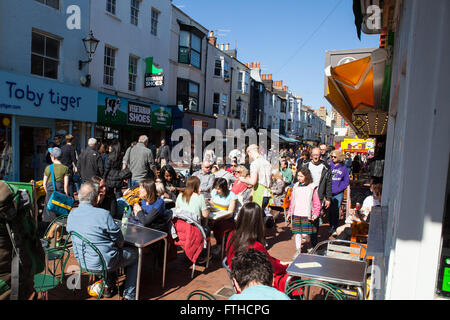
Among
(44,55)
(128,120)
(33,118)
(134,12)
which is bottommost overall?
(33,118)

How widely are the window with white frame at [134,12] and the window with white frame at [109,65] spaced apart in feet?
6.70

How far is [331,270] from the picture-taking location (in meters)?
3.04

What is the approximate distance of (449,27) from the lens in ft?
5.48

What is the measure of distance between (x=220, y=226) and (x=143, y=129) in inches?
468

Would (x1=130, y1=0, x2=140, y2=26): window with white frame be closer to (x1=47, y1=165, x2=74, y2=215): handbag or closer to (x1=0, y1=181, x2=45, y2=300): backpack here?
(x1=47, y1=165, x2=74, y2=215): handbag

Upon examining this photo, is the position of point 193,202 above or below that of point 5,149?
below

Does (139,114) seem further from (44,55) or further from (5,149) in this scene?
(5,149)

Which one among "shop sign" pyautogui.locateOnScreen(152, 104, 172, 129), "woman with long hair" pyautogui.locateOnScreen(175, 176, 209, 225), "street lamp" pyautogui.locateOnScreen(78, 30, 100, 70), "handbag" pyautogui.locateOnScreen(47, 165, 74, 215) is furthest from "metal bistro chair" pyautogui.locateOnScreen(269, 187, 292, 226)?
"shop sign" pyautogui.locateOnScreen(152, 104, 172, 129)

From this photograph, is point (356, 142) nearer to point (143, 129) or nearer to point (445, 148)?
point (143, 129)

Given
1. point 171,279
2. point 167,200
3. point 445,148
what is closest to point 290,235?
point 167,200

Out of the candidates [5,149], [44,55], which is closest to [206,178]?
[5,149]

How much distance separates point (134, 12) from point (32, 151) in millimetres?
8141

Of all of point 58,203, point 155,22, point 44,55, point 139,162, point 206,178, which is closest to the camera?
point 58,203

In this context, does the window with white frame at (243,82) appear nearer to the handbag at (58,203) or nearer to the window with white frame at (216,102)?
the window with white frame at (216,102)
